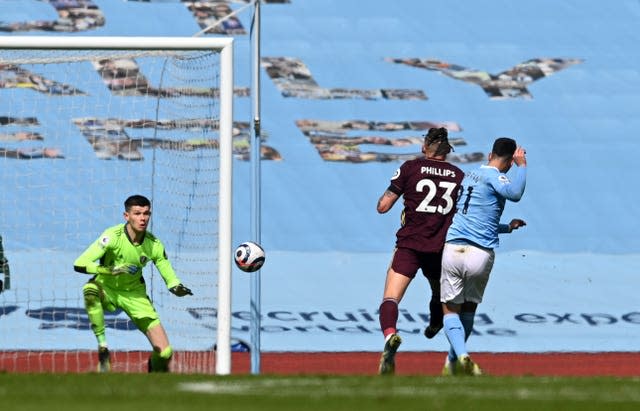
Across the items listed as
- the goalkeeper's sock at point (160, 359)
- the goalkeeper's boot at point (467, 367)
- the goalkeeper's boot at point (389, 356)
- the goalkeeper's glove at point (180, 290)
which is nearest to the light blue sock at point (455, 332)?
the goalkeeper's boot at point (467, 367)

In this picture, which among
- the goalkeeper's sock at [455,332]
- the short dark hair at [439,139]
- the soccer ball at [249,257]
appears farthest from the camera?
the soccer ball at [249,257]

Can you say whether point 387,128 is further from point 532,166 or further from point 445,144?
point 445,144

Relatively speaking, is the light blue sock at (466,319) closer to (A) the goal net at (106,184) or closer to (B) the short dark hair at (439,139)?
(B) the short dark hair at (439,139)

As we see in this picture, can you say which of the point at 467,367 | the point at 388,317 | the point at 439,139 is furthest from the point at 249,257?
the point at 467,367

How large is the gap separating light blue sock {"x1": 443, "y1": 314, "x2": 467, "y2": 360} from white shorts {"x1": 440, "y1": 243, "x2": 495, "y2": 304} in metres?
0.12

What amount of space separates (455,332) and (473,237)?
1.99ft

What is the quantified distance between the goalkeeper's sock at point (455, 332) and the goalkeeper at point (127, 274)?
185cm

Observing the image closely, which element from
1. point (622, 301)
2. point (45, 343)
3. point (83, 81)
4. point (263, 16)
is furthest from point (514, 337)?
point (263, 16)

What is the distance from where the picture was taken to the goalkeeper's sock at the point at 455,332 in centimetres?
884

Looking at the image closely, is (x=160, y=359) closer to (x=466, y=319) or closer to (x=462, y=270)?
(x=466, y=319)

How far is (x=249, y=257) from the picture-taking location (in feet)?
31.7

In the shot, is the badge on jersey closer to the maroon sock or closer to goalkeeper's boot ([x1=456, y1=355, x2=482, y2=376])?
the maroon sock

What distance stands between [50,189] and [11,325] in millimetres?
3274

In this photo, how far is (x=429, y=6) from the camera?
21.0m
